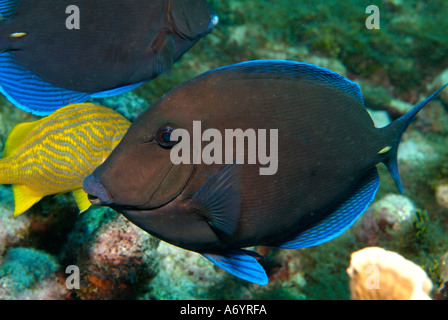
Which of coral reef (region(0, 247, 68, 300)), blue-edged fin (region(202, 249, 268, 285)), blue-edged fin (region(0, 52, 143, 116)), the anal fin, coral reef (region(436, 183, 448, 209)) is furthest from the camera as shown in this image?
coral reef (region(436, 183, 448, 209))

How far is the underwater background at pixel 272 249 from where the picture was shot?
3102mm

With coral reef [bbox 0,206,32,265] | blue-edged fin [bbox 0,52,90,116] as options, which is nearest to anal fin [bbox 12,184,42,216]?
blue-edged fin [bbox 0,52,90,116]

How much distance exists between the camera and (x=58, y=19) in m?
1.74

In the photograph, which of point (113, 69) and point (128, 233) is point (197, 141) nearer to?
point (113, 69)

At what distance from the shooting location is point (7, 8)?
177cm

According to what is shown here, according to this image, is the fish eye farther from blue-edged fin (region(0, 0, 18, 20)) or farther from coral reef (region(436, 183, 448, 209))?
coral reef (region(436, 183, 448, 209))

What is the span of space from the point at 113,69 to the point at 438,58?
8.35 m

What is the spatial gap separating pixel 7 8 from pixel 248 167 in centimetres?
154

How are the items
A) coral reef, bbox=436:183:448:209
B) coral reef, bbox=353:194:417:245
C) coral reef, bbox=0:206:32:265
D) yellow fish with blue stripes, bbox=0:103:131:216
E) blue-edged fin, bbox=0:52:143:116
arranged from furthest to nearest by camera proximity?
coral reef, bbox=436:183:448:209 < coral reef, bbox=353:194:417:245 < coral reef, bbox=0:206:32:265 < yellow fish with blue stripes, bbox=0:103:131:216 < blue-edged fin, bbox=0:52:143:116

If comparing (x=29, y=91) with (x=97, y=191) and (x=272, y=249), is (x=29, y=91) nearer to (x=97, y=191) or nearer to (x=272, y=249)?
(x=97, y=191)

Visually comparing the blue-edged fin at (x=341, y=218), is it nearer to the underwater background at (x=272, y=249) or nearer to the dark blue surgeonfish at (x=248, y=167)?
the dark blue surgeonfish at (x=248, y=167)

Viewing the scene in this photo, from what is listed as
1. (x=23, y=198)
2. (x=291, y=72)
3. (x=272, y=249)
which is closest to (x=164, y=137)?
(x=291, y=72)

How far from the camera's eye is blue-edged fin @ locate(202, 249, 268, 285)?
4.99 feet

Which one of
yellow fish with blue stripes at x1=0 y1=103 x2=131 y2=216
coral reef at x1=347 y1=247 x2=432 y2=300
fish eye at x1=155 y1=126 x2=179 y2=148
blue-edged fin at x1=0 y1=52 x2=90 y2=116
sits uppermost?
fish eye at x1=155 y1=126 x2=179 y2=148
